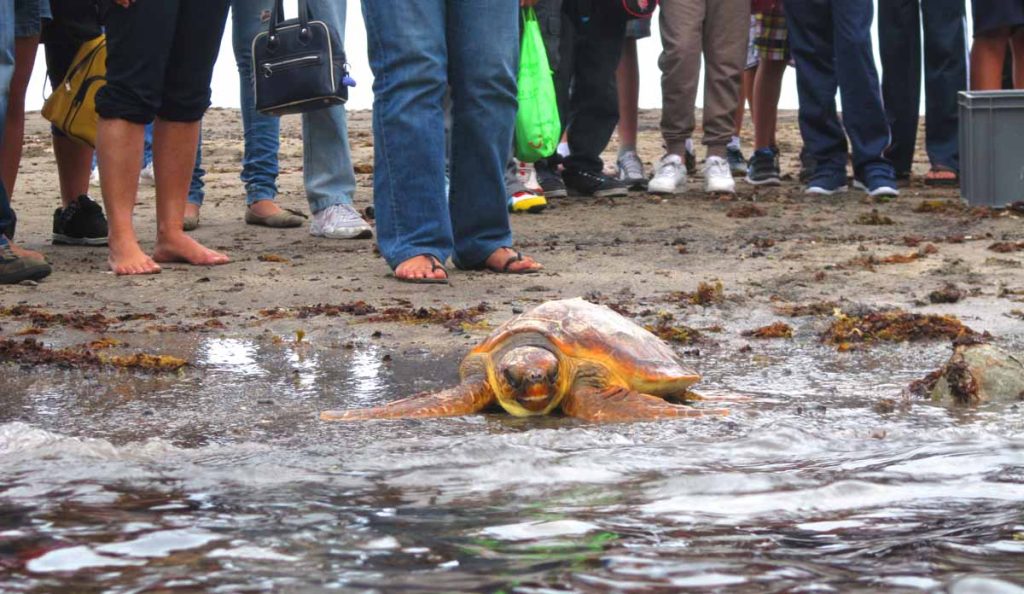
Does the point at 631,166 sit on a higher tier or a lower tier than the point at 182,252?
higher

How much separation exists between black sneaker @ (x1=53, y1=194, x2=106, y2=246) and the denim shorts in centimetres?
95

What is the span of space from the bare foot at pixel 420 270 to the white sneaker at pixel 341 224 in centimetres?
122

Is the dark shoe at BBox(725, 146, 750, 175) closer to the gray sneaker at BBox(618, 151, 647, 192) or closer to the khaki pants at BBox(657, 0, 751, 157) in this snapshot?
the gray sneaker at BBox(618, 151, 647, 192)

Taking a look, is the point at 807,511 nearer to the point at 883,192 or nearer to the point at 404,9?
the point at 404,9

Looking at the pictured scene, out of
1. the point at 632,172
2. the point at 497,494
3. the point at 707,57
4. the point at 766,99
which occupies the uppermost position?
the point at 707,57

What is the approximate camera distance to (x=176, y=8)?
4.93m

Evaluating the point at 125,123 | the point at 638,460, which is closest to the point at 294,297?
the point at 125,123

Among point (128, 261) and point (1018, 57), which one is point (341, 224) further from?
point (1018, 57)

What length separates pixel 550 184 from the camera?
7.67m

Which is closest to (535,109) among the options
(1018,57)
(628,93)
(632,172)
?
(632,172)

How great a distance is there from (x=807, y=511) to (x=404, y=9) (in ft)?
9.32

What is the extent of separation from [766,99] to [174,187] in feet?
13.5

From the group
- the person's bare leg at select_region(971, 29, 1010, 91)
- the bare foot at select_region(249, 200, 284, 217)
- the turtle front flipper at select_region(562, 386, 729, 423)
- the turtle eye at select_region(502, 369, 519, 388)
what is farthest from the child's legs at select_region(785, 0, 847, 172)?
the turtle eye at select_region(502, 369, 519, 388)

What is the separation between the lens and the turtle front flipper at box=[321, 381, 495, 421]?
3.28 metres
